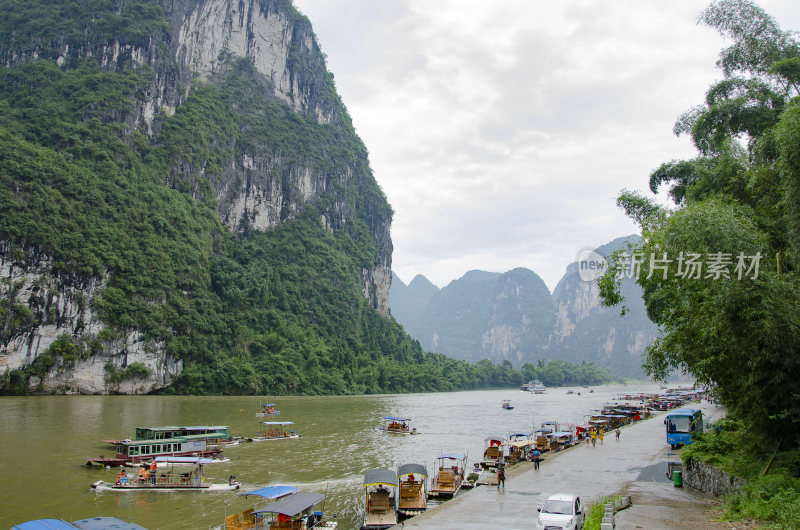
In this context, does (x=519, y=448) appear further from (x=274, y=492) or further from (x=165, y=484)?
(x=165, y=484)

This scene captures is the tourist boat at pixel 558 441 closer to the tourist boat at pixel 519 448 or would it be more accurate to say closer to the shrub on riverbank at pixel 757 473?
the tourist boat at pixel 519 448

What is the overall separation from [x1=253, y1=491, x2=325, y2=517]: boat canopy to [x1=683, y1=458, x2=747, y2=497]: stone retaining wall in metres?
12.5

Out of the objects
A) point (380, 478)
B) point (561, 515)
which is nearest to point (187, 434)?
point (380, 478)

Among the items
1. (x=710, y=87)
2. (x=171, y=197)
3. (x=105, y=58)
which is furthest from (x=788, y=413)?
(x=105, y=58)

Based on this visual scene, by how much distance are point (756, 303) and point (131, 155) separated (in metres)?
Result: 98.1

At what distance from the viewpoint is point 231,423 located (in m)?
45.8

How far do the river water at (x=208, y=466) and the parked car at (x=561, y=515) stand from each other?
293 inches

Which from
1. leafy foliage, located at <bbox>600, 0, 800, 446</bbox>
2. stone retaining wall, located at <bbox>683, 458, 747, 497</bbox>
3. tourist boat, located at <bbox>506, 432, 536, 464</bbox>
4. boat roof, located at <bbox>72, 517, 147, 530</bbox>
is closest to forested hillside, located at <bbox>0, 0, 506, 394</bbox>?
tourist boat, located at <bbox>506, 432, 536, 464</bbox>

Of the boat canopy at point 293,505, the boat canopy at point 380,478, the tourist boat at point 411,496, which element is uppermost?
the boat canopy at point 380,478

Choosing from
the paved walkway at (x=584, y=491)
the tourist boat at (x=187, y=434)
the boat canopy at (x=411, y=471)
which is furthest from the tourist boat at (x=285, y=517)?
the tourist boat at (x=187, y=434)

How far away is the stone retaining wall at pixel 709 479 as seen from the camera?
49.5ft

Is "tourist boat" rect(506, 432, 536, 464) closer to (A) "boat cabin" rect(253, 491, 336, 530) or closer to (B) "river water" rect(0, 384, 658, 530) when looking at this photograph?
(B) "river water" rect(0, 384, 658, 530)

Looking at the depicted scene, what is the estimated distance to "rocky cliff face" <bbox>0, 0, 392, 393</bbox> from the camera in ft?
214

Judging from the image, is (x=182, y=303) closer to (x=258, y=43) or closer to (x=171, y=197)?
(x=171, y=197)
